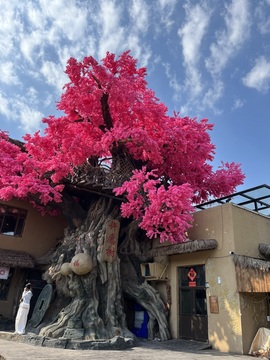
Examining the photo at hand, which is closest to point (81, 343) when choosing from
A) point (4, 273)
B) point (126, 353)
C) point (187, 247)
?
point (126, 353)

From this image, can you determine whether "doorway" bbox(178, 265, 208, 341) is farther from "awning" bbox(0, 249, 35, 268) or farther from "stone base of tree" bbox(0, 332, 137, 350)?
"awning" bbox(0, 249, 35, 268)

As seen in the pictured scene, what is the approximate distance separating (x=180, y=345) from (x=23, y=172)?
25.9ft

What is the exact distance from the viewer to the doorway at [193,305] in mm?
9266

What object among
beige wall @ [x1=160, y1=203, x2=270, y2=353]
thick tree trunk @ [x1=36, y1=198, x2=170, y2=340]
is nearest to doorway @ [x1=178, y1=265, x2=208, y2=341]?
beige wall @ [x1=160, y1=203, x2=270, y2=353]

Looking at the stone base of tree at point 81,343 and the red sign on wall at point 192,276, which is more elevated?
the red sign on wall at point 192,276

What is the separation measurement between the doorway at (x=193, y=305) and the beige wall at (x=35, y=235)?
21.7ft

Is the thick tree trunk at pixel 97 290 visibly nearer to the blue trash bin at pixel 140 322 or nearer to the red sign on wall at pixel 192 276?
the blue trash bin at pixel 140 322

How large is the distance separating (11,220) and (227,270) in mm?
9397

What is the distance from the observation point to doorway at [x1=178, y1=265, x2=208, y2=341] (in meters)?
9.27

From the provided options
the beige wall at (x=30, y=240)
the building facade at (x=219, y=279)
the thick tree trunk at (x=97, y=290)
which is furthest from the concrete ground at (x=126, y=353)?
the beige wall at (x=30, y=240)

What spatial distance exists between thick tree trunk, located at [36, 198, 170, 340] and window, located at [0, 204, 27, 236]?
2.66m

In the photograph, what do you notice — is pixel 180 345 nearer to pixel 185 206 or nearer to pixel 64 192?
pixel 185 206

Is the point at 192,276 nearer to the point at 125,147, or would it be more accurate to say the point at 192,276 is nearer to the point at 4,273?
the point at 125,147

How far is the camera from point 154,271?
409 inches
